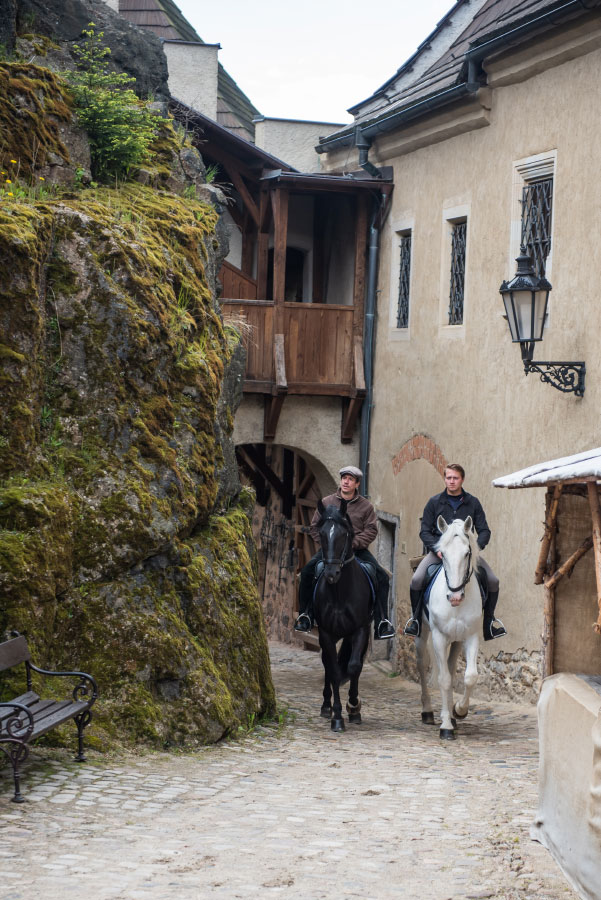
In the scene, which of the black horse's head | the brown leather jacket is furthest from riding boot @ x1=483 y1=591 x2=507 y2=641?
the black horse's head

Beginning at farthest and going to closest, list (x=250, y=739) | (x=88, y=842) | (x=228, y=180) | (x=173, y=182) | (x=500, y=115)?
(x=228, y=180)
(x=500, y=115)
(x=173, y=182)
(x=250, y=739)
(x=88, y=842)

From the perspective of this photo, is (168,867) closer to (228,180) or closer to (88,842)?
(88,842)

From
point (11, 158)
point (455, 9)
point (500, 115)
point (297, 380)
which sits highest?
point (455, 9)

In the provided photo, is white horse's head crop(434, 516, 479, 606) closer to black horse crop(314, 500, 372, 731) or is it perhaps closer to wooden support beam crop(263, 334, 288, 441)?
black horse crop(314, 500, 372, 731)

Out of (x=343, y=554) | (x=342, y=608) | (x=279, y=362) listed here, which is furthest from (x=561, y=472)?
(x=279, y=362)

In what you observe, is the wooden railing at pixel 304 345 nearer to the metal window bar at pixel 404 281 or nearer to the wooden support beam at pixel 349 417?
the wooden support beam at pixel 349 417

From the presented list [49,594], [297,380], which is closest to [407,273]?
[297,380]

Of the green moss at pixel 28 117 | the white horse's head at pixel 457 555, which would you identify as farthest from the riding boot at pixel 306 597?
the green moss at pixel 28 117

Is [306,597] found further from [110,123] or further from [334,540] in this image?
[110,123]

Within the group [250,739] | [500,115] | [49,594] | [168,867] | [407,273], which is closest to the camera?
[168,867]

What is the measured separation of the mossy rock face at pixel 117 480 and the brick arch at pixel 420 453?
5.61 meters

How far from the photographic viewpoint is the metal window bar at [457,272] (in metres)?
15.1

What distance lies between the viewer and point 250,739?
954cm

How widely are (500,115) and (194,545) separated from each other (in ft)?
23.0
